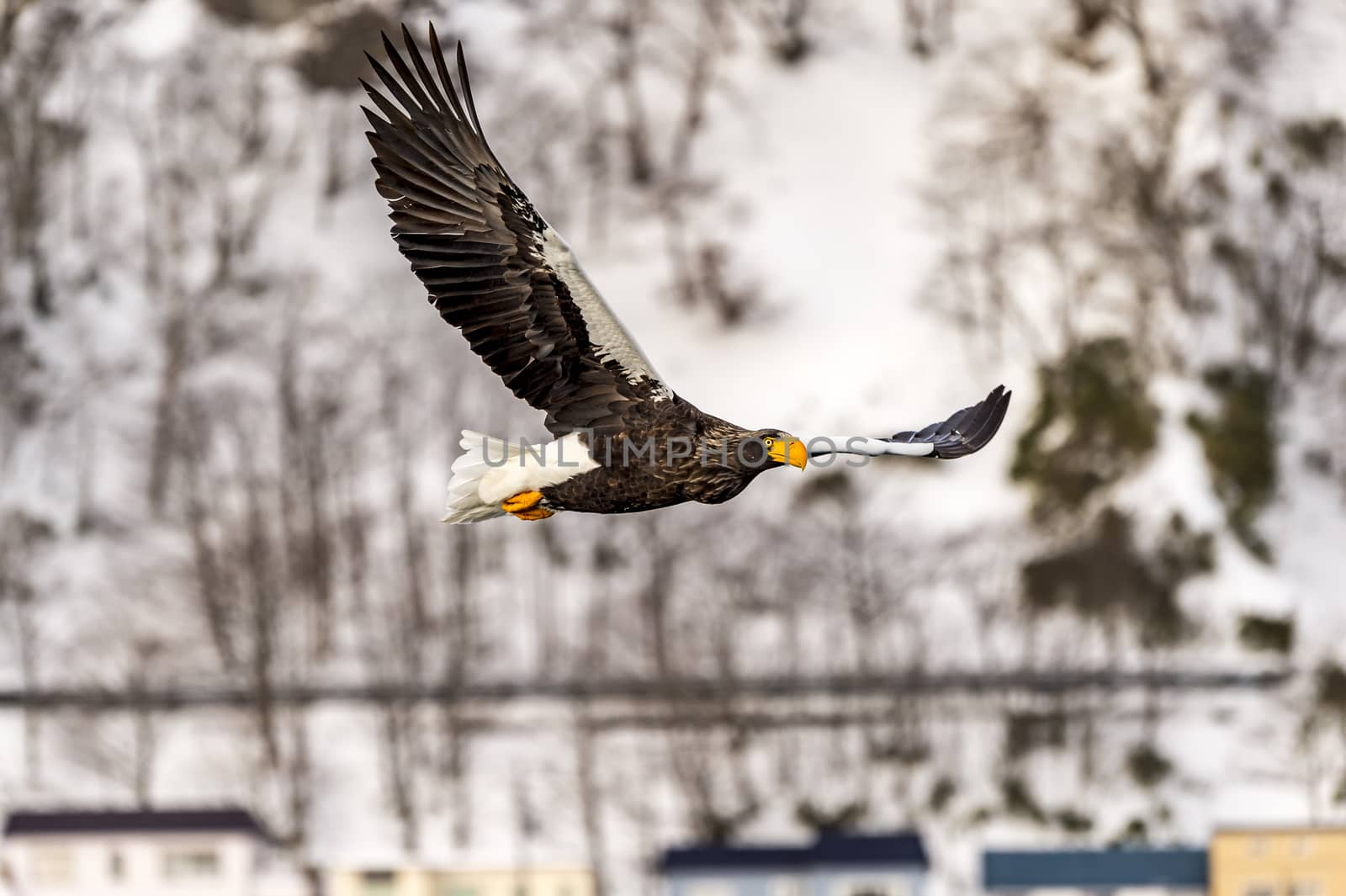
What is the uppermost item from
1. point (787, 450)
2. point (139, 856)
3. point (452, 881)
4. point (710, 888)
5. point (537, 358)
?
point (537, 358)

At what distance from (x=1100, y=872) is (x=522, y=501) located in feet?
95.1

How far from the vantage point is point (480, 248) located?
20.5 meters

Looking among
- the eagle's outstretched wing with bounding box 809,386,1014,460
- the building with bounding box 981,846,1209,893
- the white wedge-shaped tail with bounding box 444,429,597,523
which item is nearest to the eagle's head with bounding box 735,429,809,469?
the eagle's outstretched wing with bounding box 809,386,1014,460

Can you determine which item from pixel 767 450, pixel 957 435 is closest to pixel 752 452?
pixel 767 450

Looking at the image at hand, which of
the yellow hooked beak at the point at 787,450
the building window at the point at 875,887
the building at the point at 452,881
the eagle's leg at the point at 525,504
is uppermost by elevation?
the yellow hooked beak at the point at 787,450

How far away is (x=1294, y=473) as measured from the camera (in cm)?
6228

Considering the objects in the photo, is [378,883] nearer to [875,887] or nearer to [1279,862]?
[875,887]

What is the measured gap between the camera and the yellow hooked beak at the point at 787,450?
19.2 metres

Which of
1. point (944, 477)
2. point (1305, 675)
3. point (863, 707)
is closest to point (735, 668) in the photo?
point (863, 707)

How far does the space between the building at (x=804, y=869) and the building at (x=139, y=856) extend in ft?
20.4

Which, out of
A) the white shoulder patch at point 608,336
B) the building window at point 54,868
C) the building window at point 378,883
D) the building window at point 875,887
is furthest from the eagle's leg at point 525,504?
the building window at point 54,868

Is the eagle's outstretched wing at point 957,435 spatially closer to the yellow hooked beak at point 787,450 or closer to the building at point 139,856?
the yellow hooked beak at point 787,450

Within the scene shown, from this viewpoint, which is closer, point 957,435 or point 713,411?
point 957,435

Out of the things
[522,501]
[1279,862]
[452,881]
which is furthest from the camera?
[1279,862]
